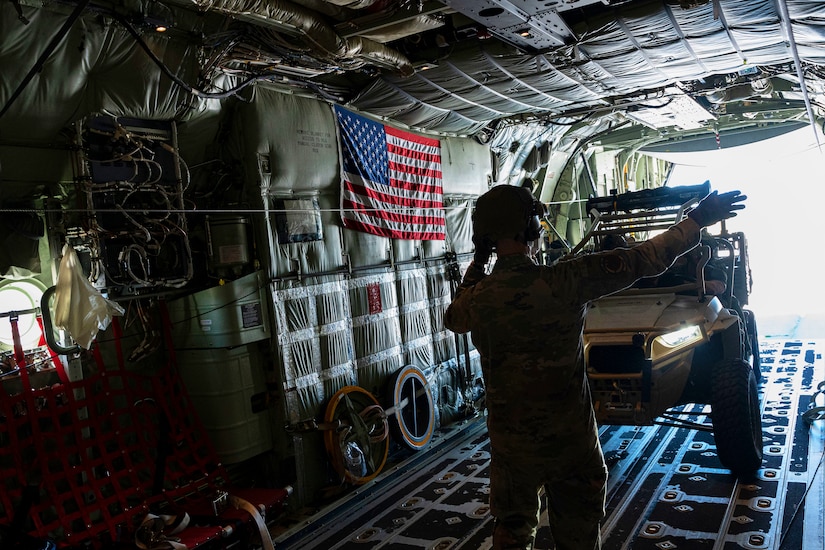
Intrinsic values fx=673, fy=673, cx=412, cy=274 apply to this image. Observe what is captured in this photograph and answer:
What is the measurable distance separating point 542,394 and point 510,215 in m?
0.88

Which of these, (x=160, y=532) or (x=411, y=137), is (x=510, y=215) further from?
(x=411, y=137)

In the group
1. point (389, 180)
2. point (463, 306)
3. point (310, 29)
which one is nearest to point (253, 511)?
point (463, 306)

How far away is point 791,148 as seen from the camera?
13422 millimetres

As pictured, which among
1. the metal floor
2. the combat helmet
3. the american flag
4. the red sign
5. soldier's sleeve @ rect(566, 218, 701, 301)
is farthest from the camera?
the red sign

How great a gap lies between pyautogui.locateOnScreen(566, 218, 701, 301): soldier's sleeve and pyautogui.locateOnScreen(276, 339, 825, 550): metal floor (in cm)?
266

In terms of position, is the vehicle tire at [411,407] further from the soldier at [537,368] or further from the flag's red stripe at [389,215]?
the soldier at [537,368]

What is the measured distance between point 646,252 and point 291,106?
447 cm

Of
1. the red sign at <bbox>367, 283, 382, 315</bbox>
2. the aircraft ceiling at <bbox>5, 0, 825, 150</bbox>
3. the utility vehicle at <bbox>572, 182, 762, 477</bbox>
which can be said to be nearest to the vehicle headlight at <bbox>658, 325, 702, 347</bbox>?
the utility vehicle at <bbox>572, 182, 762, 477</bbox>

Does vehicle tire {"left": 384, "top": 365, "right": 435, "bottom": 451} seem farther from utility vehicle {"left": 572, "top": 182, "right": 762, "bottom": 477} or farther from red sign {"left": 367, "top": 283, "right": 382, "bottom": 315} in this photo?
utility vehicle {"left": 572, "top": 182, "right": 762, "bottom": 477}

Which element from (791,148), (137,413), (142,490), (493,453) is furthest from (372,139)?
(791,148)

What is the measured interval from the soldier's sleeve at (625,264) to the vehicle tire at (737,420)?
3167mm

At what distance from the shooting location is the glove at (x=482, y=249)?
3410 millimetres

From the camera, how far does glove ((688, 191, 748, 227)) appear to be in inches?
127

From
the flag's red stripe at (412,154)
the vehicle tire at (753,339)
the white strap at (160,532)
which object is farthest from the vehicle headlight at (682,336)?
the white strap at (160,532)
